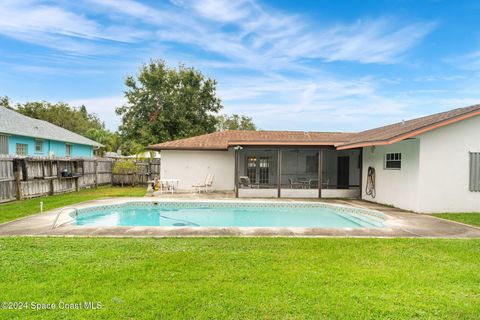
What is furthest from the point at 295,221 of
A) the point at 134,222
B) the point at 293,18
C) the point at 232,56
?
the point at 232,56

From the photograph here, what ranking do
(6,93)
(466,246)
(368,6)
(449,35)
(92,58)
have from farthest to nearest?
(6,93), (92,58), (449,35), (368,6), (466,246)

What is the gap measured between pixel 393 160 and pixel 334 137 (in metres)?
6.68

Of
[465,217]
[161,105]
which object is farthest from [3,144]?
[465,217]

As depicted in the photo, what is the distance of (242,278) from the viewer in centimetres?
446

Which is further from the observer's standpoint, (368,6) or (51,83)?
(51,83)

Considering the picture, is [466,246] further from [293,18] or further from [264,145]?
[293,18]

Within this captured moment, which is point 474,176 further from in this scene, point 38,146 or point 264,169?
point 38,146

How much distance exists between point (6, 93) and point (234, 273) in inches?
1817

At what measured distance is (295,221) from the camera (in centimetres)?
1079

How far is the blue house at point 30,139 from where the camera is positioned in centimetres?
1845

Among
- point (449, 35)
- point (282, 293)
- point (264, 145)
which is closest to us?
point (282, 293)

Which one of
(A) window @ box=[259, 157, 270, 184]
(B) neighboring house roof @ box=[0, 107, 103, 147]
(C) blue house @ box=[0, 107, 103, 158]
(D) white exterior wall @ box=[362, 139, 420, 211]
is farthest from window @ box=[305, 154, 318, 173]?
(B) neighboring house roof @ box=[0, 107, 103, 147]

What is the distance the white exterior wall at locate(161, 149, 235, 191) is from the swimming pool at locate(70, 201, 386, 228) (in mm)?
5235

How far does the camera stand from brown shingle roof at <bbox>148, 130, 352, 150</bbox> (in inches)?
565
